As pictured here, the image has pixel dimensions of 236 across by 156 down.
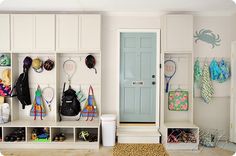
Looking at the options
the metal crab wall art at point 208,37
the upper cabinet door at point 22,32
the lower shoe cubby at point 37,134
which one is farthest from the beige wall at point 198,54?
the upper cabinet door at point 22,32

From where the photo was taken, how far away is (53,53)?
427 centimetres

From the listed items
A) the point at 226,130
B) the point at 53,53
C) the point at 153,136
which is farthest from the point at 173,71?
the point at 53,53

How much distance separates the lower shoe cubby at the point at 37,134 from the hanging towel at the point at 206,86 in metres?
3.11

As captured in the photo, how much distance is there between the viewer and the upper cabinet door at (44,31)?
3988mm

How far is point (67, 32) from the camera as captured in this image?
3996 millimetres

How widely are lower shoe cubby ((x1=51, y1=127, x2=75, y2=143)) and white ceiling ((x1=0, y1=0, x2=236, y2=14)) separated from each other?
229 centimetres

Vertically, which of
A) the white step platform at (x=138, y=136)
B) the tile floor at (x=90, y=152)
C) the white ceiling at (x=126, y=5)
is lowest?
the tile floor at (x=90, y=152)

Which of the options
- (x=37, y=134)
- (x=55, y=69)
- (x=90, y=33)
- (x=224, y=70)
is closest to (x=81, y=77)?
Answer: (x=55, y=69)

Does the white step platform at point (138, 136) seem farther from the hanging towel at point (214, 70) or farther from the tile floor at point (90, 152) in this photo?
the hanging towel at point (214, 70)

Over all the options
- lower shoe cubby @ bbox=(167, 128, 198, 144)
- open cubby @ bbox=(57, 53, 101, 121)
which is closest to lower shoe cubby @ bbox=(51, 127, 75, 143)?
open cubby @ bbox=(57, 53, 101, 121)

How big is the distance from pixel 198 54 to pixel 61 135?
3139 mm

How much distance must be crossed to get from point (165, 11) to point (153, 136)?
2460 millimetres

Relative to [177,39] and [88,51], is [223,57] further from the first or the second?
[88,51]

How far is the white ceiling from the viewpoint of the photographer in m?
3.71
